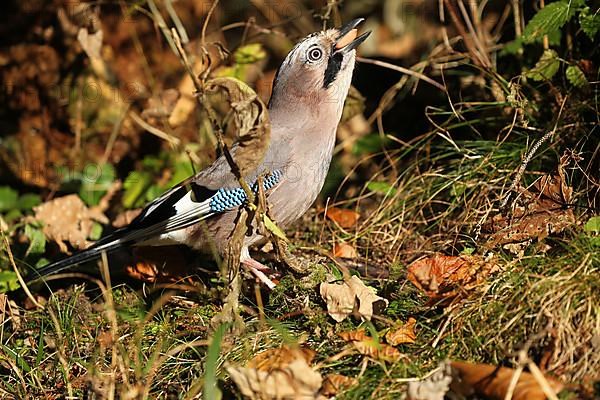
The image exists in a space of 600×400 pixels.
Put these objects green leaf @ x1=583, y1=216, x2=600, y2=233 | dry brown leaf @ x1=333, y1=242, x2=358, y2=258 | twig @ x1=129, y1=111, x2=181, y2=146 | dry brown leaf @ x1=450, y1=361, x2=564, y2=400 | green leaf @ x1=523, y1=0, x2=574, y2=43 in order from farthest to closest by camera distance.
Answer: twig @ x1=129, y1=111, x2=181, y2=146 → dry brown leaf @ x1=333, y1=242, x2=358, y2=258 → green leaf @ x1=523, y1=0, x2=574, y2=43 → green leaf @ x1=583, y1=216, x2=600, y2=233 → dry brown leaf @ x1=450, y1=361, x2=564, y2=400

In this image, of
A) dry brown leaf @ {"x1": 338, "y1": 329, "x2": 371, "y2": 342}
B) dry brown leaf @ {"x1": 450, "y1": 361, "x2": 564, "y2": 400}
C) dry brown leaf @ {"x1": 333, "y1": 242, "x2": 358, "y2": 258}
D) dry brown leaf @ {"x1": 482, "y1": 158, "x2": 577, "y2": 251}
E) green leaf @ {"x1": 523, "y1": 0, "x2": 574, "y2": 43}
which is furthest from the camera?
dry brown leaf @ {"x1": 333, "y1": 242, "x2": 358, "y2": 258}

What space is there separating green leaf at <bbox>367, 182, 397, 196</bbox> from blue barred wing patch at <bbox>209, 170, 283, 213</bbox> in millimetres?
715

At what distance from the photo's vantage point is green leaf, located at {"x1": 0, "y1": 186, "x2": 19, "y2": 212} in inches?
207

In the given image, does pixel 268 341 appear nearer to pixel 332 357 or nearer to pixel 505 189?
pixel 332 357

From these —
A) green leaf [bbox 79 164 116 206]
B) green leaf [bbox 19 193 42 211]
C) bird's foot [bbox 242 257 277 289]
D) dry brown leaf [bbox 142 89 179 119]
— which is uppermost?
dry brown leaf [bbox 142 89 179 119]

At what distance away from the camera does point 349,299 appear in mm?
3143

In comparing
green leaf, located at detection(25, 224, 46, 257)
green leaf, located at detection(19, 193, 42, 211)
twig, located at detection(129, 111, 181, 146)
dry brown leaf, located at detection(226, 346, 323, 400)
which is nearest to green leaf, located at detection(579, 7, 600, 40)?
dry brown leaf, located at detection(226, 346, 323, 400)

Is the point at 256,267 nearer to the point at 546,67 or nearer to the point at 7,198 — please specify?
the point at 546,67

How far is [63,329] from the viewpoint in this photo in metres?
3.53

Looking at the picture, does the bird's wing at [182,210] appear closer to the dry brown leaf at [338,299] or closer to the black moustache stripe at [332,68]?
the black moustache stripe at [332,68]

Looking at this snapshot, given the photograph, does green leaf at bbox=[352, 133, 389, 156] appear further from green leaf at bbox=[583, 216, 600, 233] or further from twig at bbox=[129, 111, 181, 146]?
green leaf at bbox=[583, 216, 600, 233]

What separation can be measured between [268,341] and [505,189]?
49.2 inches

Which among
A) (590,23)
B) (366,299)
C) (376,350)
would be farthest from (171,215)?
(590,23)

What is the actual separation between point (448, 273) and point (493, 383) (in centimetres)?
76
